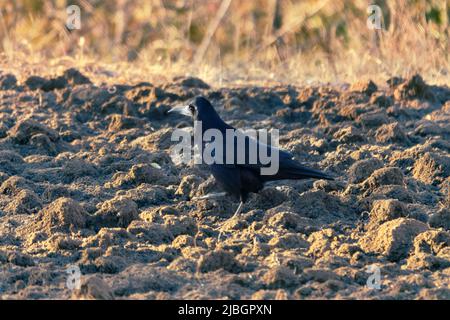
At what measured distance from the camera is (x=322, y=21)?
1539 centimetres

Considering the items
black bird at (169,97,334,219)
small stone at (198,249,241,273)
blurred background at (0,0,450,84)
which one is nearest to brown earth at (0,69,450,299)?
small stone at (198,249,241,273)

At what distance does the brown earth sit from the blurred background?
88 centimetres

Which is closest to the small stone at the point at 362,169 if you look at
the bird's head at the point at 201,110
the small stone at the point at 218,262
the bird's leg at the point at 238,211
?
the bird's leg at the point at 238,211

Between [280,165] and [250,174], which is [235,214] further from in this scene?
[280,165]

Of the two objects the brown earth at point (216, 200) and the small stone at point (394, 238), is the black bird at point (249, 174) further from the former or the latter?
the small stone at point (394, 238)

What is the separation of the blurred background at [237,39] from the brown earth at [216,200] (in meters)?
0.88

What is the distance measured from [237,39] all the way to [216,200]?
20.1 ft

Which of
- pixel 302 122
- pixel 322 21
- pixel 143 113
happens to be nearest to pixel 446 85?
pixel 302 122

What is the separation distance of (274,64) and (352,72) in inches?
42.5

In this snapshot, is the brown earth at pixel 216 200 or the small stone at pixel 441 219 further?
the small stone at pixel 441 219

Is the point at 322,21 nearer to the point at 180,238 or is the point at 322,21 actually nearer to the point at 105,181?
the point at 105,181

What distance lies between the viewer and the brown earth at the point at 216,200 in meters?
4.95

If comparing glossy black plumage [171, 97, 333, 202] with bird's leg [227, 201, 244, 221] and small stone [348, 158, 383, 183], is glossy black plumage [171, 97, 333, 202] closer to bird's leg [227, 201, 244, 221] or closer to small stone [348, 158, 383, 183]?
bird's leg [227, 201, 244, 221]

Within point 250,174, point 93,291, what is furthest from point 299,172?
point 93,291
